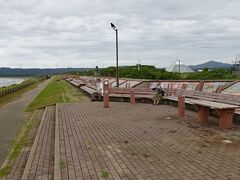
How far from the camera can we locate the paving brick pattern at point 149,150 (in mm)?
5543

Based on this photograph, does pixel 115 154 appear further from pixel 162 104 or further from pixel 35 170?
pixel 162 104

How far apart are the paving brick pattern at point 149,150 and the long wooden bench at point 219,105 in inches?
12.2

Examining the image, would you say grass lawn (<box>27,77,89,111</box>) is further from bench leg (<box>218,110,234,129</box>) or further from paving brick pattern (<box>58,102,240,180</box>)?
bench leg (<box>218,110,234,129</box>)

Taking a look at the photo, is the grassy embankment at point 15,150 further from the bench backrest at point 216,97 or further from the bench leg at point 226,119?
the bench backrest at point 216,97

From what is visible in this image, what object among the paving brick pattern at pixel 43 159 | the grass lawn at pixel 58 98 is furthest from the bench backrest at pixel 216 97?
the grass lawn at pixel 58 98

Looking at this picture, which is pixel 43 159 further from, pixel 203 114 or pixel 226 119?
pixel 203 114

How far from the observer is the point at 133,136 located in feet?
27.9

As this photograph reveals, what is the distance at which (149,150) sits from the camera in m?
7.02

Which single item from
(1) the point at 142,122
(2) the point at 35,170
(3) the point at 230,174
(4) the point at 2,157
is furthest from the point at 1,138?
(3) the point at 230,174

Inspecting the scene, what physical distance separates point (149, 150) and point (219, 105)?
312cm

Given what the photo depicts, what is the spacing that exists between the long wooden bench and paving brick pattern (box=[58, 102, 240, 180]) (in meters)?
0.31

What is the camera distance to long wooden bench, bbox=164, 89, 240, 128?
8883 millimetres

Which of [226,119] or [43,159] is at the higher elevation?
[226,119]

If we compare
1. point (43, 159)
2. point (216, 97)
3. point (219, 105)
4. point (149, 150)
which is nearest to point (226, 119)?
point (219, 105)
